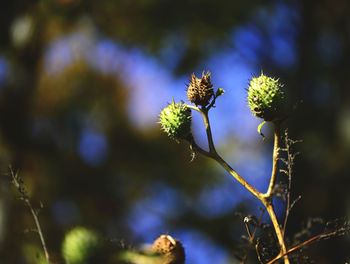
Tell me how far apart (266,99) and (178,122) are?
266 mm

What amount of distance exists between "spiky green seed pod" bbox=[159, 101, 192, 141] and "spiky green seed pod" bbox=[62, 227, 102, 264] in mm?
413

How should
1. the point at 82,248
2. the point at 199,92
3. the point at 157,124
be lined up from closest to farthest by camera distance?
the point at 82,248, the point at 199,92, the point at 157,124

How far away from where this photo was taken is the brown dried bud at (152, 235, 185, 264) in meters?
0.94

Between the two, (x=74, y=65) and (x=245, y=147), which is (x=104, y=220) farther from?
(x=74, y=65)

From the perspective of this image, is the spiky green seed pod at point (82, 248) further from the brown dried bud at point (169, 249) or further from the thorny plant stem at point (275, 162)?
the thorny plant stem at point (275, 162)

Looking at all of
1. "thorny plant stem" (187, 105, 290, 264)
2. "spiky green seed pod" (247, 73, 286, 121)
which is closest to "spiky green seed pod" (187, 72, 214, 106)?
"thorny plant stem" (187, 105, 290, 264)

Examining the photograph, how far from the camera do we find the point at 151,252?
3.07 ft

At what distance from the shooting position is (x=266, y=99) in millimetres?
1227

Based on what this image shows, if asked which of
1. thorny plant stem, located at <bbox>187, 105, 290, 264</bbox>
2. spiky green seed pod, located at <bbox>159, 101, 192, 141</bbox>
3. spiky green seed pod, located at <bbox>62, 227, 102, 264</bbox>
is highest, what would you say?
spiky green seed pod, located at <bbox>159, 101, 192, 141</bbox>

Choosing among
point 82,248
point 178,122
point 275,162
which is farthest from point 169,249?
point 178,122

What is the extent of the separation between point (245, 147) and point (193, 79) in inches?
270

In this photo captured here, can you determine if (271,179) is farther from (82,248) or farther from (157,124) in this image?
(157,124)

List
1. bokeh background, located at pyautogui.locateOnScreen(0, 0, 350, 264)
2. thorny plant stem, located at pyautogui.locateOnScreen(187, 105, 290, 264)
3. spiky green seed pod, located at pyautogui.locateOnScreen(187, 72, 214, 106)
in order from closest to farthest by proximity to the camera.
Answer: thorny plant stem, located at pyautogui.locateOnScreen(187, 105, 290, 264) → spiky green seed pod, located at pyautogui.locateOnScreen(187, 72, 214, 106) → bokeh background, located at pyautogui.locateOnScreen(0, 0, 350, 264)

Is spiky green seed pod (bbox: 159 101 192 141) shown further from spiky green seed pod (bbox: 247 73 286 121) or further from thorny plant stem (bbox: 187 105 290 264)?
spiky green seed pod (bbox: 247 73 286 121)
